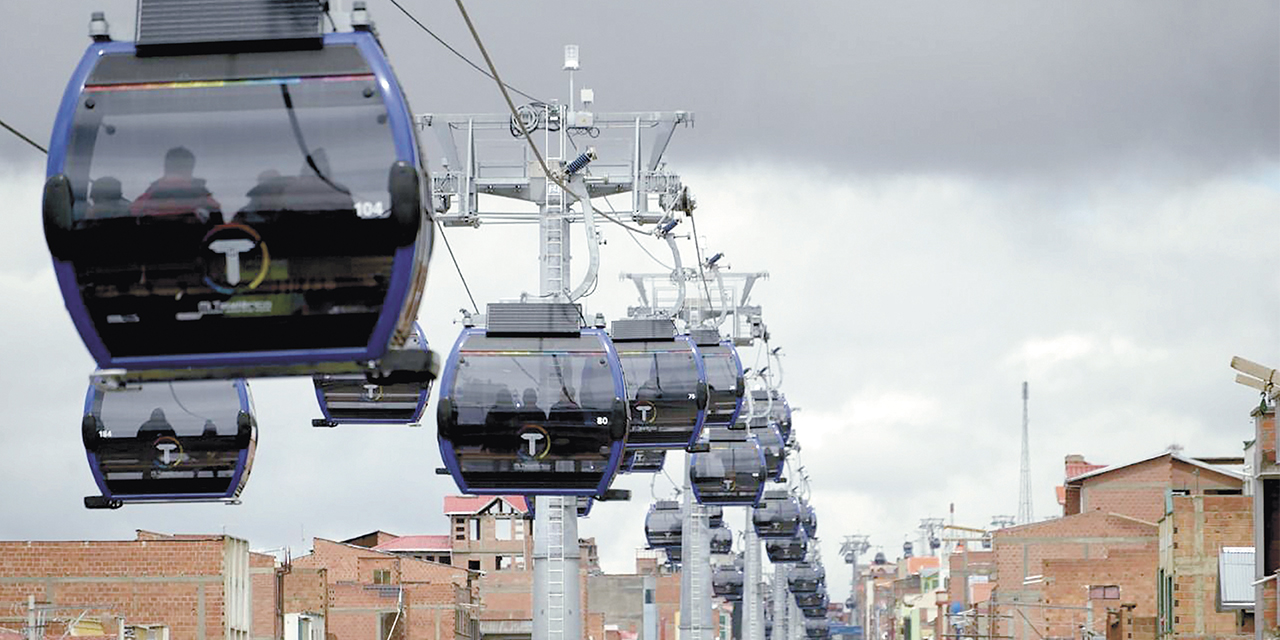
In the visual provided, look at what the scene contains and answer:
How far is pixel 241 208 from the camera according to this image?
12.2 m

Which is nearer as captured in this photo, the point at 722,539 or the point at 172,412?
the point at 172,412

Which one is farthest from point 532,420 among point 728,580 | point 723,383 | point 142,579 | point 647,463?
point 728,580

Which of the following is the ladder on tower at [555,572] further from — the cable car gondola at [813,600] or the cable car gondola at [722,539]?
the cable car gondola at [813,600]

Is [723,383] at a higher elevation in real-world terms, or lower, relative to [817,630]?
higher

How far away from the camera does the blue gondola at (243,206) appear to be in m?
12.2

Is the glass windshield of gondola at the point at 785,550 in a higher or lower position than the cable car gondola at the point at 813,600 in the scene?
higher

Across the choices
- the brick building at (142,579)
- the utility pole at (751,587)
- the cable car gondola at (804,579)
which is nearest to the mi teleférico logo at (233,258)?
the brick building at (142,579)

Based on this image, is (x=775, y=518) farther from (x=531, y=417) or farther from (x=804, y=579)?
(x=531, y=417)

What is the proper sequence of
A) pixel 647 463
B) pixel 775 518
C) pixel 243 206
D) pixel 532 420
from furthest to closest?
pixel 775 518, pixel 647 463, pixel 532 420, pixel 243 206

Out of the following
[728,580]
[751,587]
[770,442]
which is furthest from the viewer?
[728,580]

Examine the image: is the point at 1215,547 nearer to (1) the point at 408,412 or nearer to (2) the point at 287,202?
(1) the point at 408,412

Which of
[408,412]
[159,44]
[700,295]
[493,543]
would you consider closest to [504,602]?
[493,543]

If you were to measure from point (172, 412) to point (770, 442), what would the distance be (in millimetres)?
33121

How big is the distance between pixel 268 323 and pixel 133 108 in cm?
123
